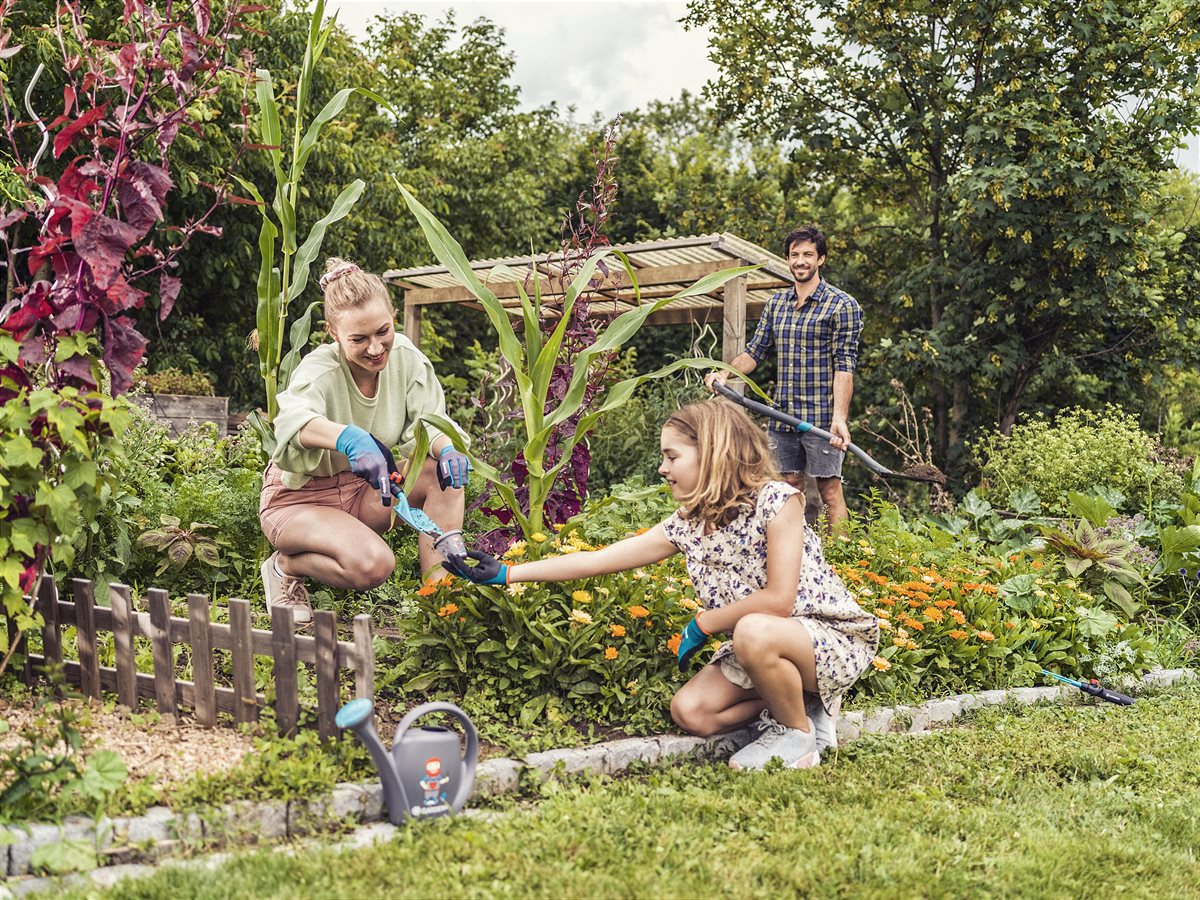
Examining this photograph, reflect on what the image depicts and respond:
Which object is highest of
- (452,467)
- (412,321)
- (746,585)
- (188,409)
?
(412,321)

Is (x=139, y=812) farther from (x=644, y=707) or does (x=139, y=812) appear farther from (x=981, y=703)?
(x=981, y=703)

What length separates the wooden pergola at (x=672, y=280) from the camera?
7.20 meters

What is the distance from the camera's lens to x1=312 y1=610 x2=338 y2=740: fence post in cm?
258

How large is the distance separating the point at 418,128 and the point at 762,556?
1670 cm

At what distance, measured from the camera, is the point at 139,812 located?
226 centimetres

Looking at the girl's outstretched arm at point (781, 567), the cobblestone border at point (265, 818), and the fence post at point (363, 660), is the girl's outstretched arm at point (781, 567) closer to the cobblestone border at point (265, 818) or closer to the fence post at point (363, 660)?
the cobblestone border at point (265, 818)

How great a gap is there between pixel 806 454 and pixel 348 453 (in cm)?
297

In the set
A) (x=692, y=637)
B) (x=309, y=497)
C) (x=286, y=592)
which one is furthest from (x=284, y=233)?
(x=692, y=637)

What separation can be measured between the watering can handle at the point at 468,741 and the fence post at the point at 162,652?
2.59 ft

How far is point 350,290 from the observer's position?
3330 mm

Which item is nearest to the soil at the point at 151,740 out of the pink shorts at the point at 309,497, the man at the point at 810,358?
the pink shorts at the point at 309,497

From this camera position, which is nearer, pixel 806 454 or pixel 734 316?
pixel 806 454

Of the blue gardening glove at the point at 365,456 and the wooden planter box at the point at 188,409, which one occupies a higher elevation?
the wooden planter box at the point at 188,409

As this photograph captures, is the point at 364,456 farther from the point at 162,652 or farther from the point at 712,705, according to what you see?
the point at 712,705
